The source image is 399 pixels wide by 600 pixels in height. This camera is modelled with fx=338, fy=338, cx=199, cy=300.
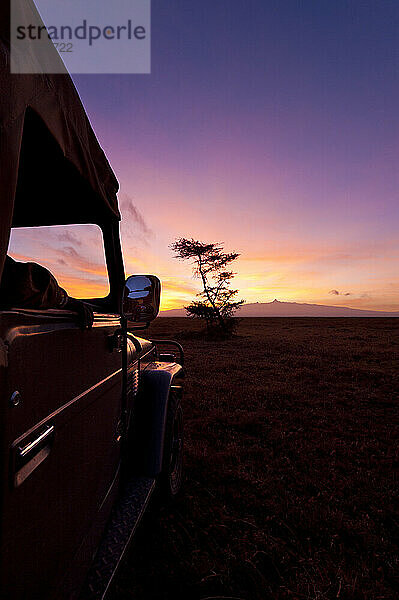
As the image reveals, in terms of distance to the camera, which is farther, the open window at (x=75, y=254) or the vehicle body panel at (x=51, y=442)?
the open window at (x=75, y=254)

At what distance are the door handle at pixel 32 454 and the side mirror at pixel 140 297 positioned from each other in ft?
2.93

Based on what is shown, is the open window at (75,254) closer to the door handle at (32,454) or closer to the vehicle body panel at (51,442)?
the vehicle body panel at (51,442)

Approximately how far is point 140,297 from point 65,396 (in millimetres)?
773

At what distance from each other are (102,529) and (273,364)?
9437mm

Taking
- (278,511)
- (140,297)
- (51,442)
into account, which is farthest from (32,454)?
(278,511)

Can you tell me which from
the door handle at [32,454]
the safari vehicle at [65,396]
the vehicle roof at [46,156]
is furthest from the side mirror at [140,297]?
the door handle at [32,454]

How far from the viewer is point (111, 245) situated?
2318 millimetres

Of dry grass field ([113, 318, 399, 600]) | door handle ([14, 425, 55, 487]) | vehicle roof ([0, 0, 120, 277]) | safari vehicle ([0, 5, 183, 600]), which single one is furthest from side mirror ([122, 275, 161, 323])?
dry grass field ([113, 318, 399, 600])

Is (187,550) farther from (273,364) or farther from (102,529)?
(273,364)

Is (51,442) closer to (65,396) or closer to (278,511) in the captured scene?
(65,396)

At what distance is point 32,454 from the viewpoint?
1021mm

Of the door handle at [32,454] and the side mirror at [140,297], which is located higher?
the side mirror at [140,297]

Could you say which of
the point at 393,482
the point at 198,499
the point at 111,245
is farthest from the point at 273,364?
the point at 111,245

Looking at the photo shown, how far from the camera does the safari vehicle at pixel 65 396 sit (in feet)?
3.05
